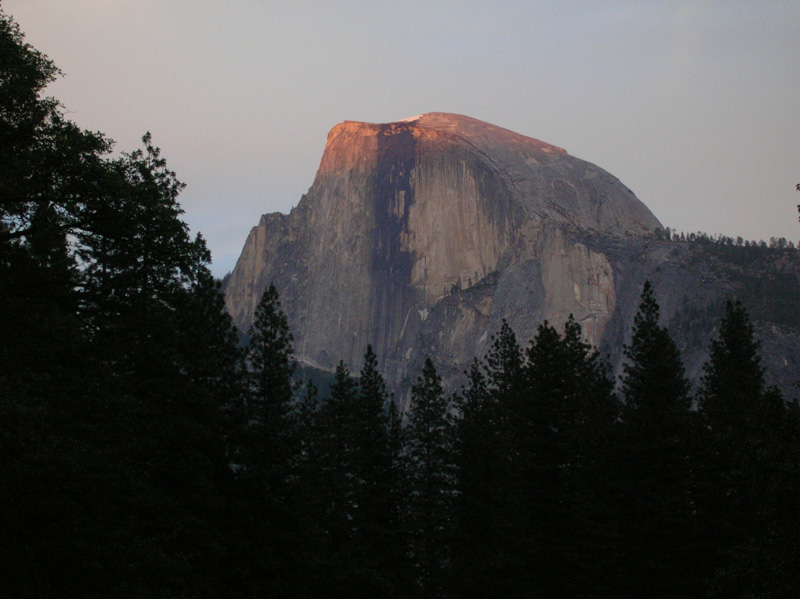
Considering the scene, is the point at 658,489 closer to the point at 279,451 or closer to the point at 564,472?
the point at 564,472

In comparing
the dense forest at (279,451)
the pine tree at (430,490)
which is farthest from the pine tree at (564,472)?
the pine tree at (430,490)

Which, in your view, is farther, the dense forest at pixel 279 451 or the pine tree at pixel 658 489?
the pine tree at pixel 658 489

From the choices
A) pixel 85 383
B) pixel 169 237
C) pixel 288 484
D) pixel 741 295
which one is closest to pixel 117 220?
pixel 169 237

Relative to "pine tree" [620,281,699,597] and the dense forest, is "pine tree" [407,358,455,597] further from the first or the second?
"pine tree" [620,281,699,597]

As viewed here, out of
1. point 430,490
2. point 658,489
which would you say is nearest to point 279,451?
point 430,490

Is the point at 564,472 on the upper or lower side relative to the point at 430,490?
upper

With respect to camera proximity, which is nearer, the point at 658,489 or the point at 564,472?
the point at 658,489

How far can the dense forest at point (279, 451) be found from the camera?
1306 cm

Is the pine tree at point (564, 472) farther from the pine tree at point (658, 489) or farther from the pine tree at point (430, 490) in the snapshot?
the pine tree at point (430, 490)

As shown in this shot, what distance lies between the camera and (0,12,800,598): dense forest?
1306 cm

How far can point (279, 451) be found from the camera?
32.0m

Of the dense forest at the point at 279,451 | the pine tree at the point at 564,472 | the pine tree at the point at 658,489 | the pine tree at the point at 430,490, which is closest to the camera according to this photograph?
the dense forest at the point at 279,451

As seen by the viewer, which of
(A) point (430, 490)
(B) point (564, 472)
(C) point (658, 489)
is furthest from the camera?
(A) point (430, 490)

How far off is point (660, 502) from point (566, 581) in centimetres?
563
